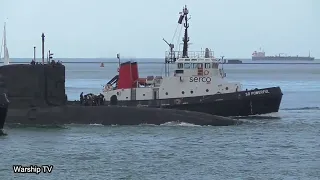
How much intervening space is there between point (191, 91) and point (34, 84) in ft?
37.8

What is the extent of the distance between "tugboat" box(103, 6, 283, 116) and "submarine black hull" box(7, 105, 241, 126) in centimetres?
540

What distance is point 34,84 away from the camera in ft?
116

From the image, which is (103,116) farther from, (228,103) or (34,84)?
(228,103)

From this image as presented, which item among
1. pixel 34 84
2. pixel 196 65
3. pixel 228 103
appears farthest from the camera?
pixel 196 65

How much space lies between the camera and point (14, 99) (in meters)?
35.1

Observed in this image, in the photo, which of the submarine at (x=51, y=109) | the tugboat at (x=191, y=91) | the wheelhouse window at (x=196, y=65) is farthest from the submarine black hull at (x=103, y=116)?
the wheelhouse window at (x=196, y=65)

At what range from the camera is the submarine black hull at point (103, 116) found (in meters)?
35.1

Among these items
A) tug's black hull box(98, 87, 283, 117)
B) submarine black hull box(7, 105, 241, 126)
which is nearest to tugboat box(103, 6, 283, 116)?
tug's black hull box(98, 87, 283, 117)

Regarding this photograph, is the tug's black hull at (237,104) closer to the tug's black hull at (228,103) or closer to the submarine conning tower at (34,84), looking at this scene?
the tug's black hull at (228,103)

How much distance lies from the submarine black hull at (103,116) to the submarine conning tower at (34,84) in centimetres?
39

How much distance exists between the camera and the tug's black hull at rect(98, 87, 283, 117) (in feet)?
137

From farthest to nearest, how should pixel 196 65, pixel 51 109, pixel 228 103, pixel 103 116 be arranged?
pixel 196 65, pixel 228 103, pixel 103 116, pixel 51 109

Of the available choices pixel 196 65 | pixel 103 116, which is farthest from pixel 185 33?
pixel 103 116

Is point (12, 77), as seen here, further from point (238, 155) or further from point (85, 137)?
point (238, 155)
